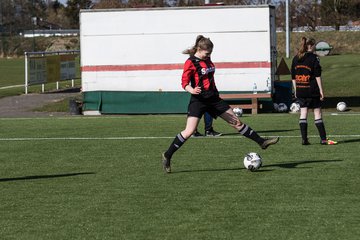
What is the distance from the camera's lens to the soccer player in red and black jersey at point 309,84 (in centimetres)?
1502

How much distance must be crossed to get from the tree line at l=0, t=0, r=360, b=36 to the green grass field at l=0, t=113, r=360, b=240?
5561 cm

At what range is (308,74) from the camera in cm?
1505

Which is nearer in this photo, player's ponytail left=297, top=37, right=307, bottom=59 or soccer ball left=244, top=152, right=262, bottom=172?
soccer ball left=244, top=152, right=262, bottom=172

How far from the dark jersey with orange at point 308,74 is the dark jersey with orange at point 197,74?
3445 millimetres

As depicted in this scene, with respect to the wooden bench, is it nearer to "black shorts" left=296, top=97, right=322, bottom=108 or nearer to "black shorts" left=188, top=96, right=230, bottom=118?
"black shorts" left=296, top=97, right=322, bottom=108

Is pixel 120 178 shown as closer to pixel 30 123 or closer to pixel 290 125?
pixel 290 125

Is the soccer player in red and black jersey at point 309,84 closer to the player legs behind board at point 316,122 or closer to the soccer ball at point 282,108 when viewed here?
the player legs behind board at point 316,122

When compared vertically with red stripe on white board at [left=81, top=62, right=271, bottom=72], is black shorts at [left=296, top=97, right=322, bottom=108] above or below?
below

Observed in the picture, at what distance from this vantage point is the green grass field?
329 inches

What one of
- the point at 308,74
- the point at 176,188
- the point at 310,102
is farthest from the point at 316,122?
the point at 176,188

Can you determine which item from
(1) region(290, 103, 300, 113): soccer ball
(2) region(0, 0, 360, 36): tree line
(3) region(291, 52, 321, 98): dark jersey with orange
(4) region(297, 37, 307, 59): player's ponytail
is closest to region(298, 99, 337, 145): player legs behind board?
(3) region(291, 52, 321, 98): dark jersey with orange

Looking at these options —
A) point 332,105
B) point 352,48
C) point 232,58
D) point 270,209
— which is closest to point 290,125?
point 232,58

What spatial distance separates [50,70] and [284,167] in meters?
25.6

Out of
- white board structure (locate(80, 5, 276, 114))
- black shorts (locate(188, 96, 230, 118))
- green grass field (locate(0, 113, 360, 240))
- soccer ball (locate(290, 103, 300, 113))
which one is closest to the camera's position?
green grass field (locate(0, 113, 360, 240))
